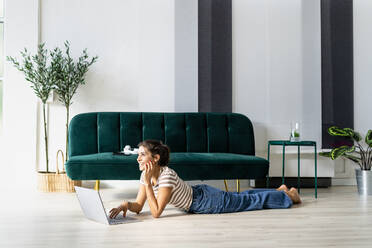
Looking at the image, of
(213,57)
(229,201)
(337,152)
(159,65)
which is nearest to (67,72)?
(159,65)

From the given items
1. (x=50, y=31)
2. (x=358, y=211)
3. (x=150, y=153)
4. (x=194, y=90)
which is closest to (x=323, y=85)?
(x=194, y=90)

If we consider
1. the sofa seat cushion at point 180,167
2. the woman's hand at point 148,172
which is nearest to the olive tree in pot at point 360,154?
the sofa seat cushion at point 180,167

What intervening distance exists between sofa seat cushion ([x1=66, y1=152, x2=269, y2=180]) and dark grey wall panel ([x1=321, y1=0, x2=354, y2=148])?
5.10 feet

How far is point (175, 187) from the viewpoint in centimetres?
268

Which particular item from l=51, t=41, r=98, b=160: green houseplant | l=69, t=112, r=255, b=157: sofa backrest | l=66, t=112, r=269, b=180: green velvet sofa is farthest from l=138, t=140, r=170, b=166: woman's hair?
l=51, t=41, r=98, b=160: green houseplant

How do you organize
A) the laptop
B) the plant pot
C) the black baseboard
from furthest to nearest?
the black baseboard
the plant pot
the laptop

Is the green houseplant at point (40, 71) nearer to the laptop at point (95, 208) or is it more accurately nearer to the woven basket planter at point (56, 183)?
the woven basket planter at point (56, 183)

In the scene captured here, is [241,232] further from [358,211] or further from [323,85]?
[323,85]

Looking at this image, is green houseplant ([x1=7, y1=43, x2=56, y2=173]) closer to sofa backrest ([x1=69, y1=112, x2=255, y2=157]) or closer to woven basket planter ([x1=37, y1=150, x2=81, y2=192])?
woven basket planter ([x1=37, y1=150, x2=81, y2=192])

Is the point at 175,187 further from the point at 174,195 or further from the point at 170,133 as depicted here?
the point at 170,133

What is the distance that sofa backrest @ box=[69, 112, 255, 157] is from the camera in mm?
4066

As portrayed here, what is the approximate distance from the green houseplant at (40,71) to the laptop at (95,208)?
1756 millimetres

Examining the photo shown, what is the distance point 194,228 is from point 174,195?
1.24ft

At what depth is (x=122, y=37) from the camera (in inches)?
177
